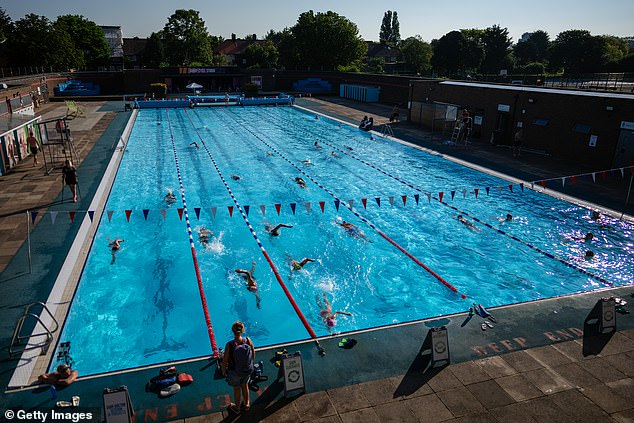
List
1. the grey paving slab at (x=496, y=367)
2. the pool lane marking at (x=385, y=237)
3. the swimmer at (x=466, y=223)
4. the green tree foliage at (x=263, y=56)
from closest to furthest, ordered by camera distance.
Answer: the grey paving slab at (x=496, y=367)
the pool lane marking at (x=385, y=237)
the swimmer at (x=466, y=223)
the green tree foliage at (x=263, y=56)

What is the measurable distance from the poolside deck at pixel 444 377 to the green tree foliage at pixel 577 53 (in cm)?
8184

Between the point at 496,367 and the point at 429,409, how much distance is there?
1.84 meters

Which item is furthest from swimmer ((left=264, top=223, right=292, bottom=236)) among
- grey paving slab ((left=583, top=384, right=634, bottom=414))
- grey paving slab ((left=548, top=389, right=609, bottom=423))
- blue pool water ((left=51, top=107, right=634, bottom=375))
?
grey paving slab ((left=583, top=384, right=634, bottom=414))

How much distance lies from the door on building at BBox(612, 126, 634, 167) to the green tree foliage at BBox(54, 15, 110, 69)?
84.4 metres

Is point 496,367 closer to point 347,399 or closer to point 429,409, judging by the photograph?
point 429,409

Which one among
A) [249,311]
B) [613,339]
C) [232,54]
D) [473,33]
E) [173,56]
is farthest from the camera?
[232,54]

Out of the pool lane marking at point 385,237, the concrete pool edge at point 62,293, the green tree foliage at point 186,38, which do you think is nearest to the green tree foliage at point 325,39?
the green tree foliage at point 186,38

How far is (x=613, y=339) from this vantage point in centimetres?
891

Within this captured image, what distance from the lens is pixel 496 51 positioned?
290ft

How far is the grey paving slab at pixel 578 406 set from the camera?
22.5 feet

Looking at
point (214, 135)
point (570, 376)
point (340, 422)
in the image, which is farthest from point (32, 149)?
point (570, 376)

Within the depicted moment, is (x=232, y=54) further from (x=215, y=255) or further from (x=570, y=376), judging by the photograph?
(x=570, y=376)

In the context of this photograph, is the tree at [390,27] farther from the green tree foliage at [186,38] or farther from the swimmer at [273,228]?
the swimmer at [273,228]

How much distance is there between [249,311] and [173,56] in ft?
300
